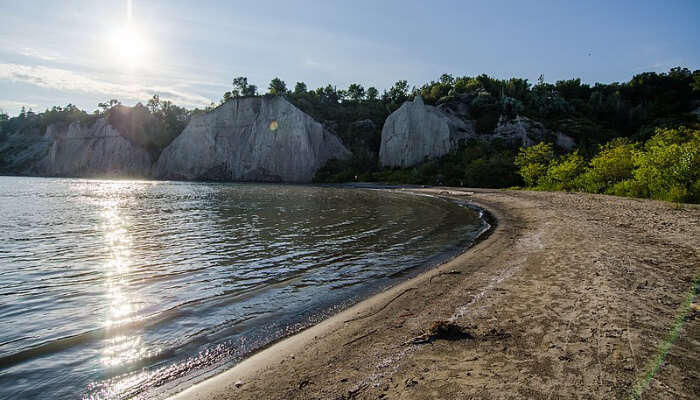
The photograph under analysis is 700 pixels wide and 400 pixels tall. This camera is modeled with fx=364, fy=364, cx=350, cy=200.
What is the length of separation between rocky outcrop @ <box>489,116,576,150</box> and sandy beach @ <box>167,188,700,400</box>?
49522 mm

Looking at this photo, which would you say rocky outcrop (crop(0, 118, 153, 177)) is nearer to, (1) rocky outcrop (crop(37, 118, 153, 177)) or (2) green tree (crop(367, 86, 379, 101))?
(1) rocky outcrop (crop(37, 118, 153, 177))

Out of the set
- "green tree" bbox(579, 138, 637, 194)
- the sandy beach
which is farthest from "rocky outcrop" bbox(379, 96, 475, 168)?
the sandy beach

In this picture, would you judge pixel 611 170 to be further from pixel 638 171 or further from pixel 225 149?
pixel 225 149

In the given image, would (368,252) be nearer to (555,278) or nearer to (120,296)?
(555,278)

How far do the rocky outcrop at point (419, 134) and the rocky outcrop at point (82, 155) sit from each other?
5048 centimetres

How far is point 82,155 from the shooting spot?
3034 inches

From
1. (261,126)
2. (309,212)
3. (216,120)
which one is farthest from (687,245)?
(216,120)

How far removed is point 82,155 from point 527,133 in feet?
282

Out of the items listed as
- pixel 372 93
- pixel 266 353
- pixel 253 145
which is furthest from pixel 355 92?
pixel 266 353

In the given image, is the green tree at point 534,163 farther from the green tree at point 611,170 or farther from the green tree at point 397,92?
the green tree at point 397,92

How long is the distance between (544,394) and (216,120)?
71863 mm

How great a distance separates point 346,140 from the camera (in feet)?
234

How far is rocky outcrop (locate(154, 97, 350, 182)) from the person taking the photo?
6425 cm

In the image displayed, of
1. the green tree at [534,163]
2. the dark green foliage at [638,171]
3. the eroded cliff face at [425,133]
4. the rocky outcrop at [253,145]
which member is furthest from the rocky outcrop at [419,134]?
the dark green foliage at [638,171]
